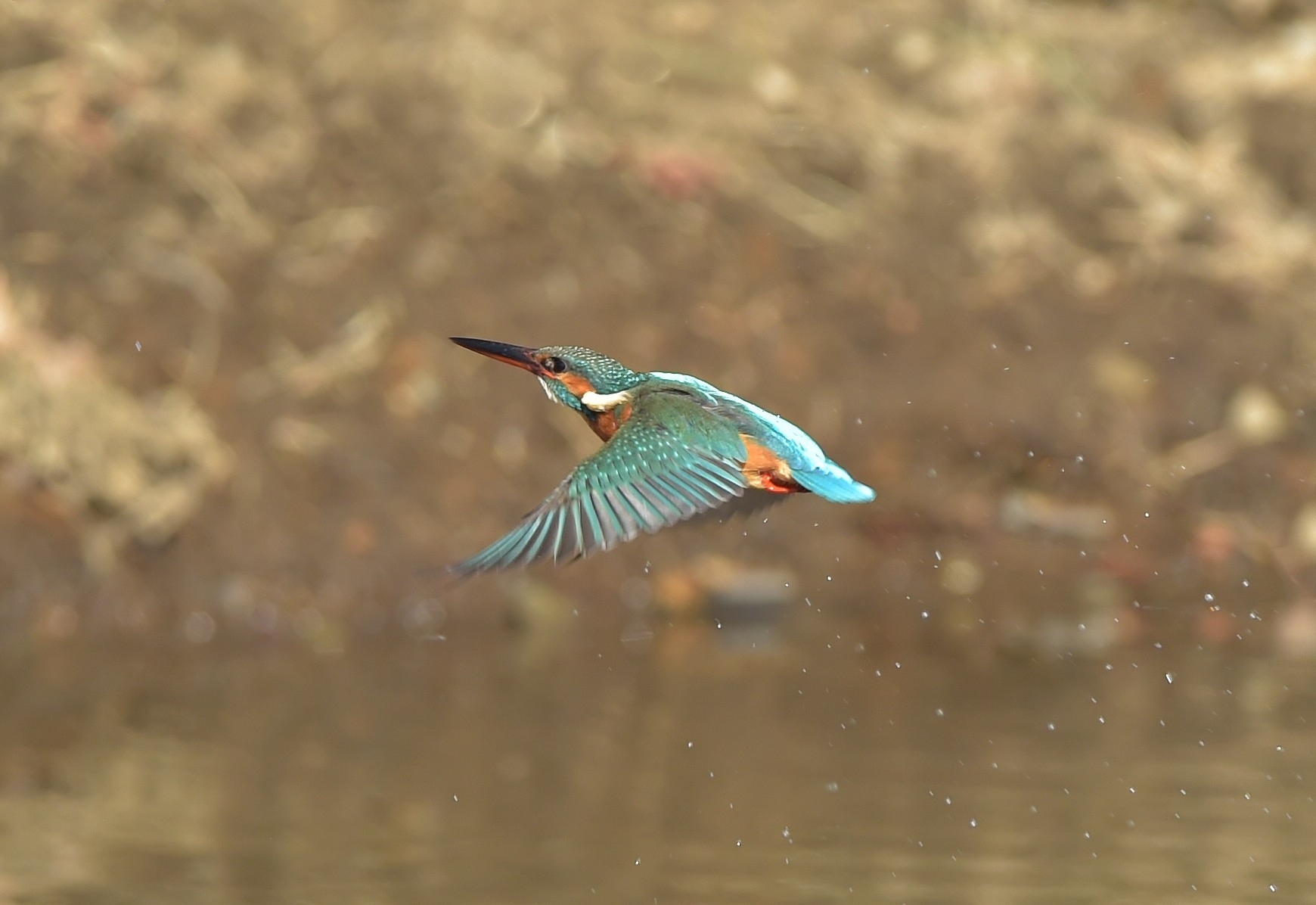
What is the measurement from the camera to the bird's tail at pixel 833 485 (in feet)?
12.3

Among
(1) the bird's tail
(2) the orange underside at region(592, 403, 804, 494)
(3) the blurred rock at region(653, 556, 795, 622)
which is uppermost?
(1) the bird's tail

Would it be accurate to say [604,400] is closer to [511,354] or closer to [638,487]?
[511,354]

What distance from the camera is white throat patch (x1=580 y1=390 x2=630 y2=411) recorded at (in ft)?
13.2

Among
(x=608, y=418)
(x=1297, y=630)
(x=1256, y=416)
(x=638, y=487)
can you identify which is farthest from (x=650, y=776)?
(x=1256, y=416)

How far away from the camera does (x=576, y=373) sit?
413 centimetres

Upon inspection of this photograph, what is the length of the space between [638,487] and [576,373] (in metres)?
0.57

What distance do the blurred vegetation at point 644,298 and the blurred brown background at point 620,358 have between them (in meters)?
0.02

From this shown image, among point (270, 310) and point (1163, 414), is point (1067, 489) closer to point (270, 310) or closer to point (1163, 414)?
point (1163, 414)

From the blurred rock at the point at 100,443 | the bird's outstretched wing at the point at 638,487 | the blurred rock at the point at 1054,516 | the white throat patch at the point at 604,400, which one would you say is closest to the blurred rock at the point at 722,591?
the blurred rock at the point at 1054,516

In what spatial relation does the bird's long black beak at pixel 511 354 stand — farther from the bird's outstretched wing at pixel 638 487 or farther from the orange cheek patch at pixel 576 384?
the bird's outstretched wing at pixel 638 487

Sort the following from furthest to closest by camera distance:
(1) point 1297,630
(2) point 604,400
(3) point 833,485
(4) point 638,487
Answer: (1) point 1297,630 < (2) point 604,400 < (3) point 833,485 < (4) point 638,487

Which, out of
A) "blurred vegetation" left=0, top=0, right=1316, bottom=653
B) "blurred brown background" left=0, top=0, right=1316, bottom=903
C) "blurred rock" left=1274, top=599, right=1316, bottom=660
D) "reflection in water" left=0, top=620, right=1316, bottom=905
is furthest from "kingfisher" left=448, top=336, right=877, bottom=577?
"blurred rock" left=1274, top=599, right=1316, bottom=660

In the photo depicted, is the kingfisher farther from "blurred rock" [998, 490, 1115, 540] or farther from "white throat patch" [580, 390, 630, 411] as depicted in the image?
"blurred rock" [998, 490, 1115, 540]

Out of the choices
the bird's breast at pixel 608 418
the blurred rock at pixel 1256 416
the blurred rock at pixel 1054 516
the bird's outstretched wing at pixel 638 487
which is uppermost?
the bird's outstretched wing at pixel 638 487
